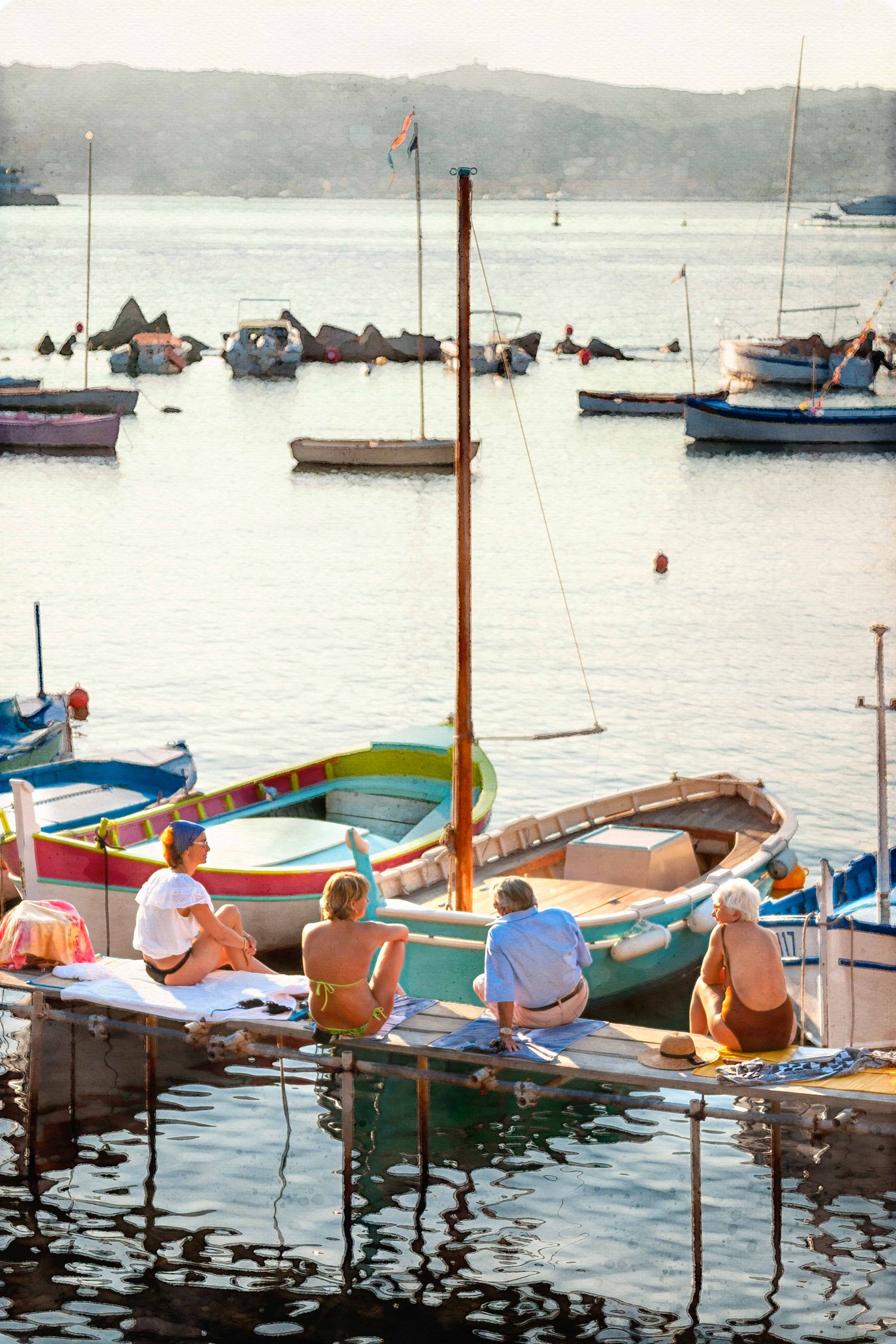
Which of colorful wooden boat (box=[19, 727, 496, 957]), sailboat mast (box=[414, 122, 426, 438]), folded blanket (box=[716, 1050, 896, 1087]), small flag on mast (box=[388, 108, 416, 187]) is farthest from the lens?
sailboat mast (box=[414, 122, 426, 438])

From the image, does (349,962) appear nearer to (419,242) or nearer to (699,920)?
(699,920)

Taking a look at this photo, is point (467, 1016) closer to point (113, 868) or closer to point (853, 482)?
point (113, 868)

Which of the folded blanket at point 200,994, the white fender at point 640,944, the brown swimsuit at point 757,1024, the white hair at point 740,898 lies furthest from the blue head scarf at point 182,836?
the white fender at point 640,944

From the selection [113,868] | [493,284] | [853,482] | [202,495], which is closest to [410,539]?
[202,495]

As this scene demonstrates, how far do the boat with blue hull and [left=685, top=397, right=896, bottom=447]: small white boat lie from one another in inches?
1784

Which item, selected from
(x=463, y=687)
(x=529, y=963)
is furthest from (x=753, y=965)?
(x=463, y=687)

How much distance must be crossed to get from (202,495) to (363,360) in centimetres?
4675

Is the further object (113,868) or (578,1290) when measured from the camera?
(113,868)

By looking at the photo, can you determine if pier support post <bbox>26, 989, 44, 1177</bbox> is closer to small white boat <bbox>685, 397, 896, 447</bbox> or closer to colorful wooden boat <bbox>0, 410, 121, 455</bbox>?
colorful wooden boat <bbox>0, 410, 121, 455</bbox>

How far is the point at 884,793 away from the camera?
13.1 metres

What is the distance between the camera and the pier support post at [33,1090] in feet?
41.1

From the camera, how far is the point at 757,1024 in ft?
35.9

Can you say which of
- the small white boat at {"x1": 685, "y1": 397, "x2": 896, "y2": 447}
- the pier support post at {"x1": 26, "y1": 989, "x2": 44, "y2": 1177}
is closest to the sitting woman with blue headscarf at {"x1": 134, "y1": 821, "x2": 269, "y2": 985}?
the pier support post at {"x1": 26, "y1": 989, "x2": 44, "y2": 1177}

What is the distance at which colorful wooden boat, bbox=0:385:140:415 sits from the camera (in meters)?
69.5
